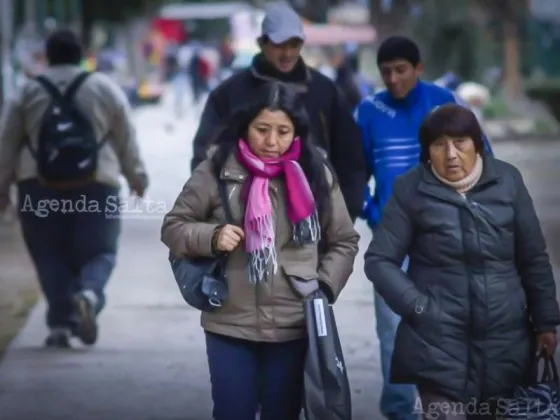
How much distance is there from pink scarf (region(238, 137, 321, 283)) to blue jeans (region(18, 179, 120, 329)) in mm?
3369

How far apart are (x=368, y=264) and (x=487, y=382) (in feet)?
1.84

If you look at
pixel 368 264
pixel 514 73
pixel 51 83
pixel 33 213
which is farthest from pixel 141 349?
pixel 514 73

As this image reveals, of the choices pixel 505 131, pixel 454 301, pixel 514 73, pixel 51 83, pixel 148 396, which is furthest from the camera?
pixel 514 73

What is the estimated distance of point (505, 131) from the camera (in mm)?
27812

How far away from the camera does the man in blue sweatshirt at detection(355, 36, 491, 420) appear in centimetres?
650

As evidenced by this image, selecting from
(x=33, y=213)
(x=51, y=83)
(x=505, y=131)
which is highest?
(x=51, y=83)

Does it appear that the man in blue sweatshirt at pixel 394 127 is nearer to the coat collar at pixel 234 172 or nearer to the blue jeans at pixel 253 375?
the blue jeans at pixel 253 375

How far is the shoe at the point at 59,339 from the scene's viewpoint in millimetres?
8680

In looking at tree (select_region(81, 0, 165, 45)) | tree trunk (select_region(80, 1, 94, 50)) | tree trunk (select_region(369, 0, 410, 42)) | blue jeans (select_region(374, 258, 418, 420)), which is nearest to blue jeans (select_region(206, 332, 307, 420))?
blue jeans (select_region(374, 258, 418, 420))

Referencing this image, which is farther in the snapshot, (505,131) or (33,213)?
(505,131)

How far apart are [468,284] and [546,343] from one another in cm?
37

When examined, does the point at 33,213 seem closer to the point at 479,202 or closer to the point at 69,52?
the point at 69,52

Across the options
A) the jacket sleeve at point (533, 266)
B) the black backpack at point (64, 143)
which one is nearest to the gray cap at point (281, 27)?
the jacket sleeve at point (533, 266)

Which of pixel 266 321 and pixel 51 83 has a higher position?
pixel 51 83
